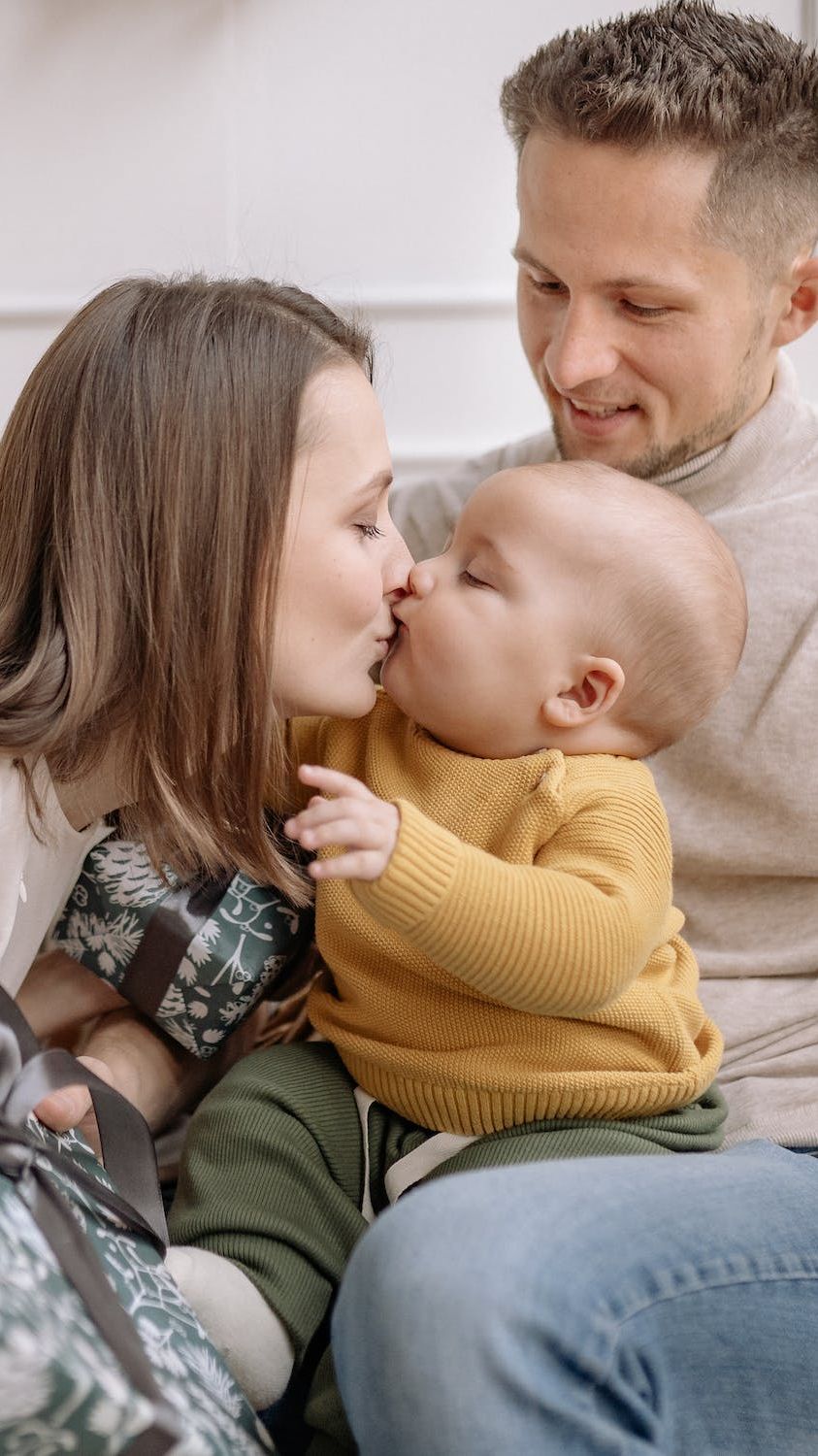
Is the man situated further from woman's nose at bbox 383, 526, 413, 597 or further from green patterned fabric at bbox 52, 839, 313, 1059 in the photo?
green patterned fabric at bbox 52, 839, 313, 1059

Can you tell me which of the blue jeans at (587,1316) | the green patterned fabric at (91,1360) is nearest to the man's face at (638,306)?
the blue jeans at (587,1316)

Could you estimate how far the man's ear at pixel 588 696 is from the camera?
124 centimetres

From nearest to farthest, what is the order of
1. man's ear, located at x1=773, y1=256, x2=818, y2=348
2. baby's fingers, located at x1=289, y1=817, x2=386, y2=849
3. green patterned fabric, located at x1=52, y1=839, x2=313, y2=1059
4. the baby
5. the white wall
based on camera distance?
baby's fingers, located at x1=289, y1=817, x2=386, y2=849, the baby, green patterned fabric, located at x1=52, y1=839, x2=313, y2=1059, man's ear, located at x1=773, y1=256, x2=818, y2=348, the white wall

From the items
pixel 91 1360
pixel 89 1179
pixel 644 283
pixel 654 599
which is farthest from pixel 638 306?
pixel 91 1360

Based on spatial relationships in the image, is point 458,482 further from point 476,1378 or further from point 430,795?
point 476,1378

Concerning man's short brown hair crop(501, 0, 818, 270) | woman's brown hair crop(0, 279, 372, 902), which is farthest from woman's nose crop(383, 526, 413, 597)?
man's short brown hair crop(501, 0, 818, 270)

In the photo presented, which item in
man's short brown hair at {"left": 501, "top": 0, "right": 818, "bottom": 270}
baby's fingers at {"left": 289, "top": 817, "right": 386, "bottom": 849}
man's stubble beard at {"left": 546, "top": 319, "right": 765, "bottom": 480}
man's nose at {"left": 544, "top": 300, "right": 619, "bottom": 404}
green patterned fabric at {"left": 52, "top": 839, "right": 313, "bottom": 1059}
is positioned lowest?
green patterned fabric at {"left": 52, "top": 839, "right": 313, "bottom": 1059}

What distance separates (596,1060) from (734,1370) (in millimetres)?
285

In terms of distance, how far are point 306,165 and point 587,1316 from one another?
67.3 inches

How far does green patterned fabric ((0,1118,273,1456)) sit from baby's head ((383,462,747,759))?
531 millimetres

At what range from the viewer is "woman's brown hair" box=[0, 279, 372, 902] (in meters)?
1.20

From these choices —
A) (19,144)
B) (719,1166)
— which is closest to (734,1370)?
(719,1166)

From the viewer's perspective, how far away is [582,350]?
59.3 inches

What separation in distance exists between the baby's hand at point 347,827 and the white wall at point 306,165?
1.24 metres
